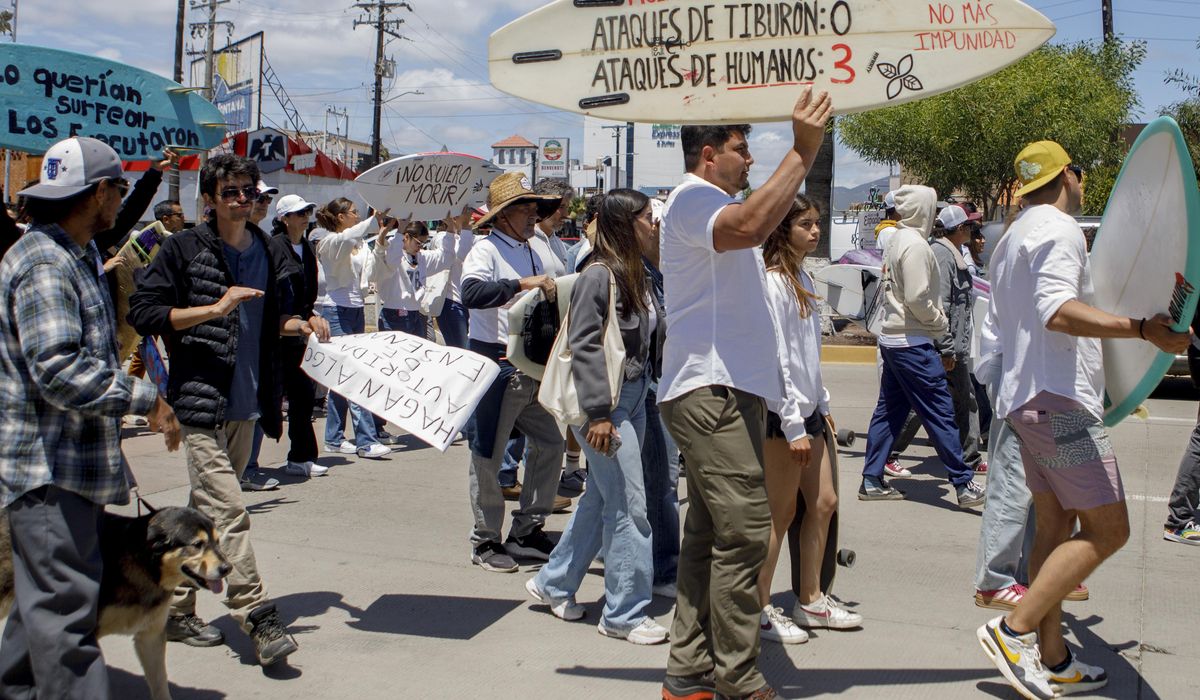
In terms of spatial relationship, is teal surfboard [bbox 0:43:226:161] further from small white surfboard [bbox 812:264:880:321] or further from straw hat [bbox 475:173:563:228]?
small white surfboard [bbox 812:264:880:321]

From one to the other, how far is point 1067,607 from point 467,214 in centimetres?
574

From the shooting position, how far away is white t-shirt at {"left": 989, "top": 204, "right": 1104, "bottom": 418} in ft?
12.4

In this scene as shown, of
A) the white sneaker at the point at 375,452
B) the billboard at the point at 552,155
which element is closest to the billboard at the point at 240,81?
the white sneaker at the point at 375,452

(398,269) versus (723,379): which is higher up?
(398,269)

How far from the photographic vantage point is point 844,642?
15.0 ft

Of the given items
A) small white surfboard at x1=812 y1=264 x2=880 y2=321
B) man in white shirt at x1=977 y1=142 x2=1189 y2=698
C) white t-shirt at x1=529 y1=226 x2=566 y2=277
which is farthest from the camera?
small white surfboard at x1=812 y1=264 x2=880 y2=321

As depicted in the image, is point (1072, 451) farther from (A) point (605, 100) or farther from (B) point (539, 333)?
(B) point (539, 333)

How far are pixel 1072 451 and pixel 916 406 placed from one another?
3.42 meters

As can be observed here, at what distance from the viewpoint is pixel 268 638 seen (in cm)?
418

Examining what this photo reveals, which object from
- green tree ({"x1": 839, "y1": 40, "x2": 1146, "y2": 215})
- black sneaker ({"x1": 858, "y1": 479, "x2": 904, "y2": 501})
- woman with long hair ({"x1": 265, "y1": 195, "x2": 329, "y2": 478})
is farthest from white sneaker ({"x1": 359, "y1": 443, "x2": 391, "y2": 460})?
green tree ({"x1": 839, "y1": 40, "x2": 1146, "y2": 215})

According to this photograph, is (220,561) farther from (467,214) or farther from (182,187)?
(182,187)

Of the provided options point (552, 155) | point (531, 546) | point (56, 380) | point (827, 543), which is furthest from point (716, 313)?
point (552, 155)

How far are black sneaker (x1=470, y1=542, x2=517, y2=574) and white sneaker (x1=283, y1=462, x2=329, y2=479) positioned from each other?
8.65ft

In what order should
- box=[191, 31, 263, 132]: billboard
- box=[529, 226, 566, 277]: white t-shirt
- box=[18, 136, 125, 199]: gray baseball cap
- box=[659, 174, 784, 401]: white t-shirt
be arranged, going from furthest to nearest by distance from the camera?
box=[191, 31, 263, 132]: billboard → box=[529, 226, 566, 277]: white t-shirt → box=[659, 174, 784, 401]: white t-shirt → box=[18, 136, 125, 199]: gray baseball cap
